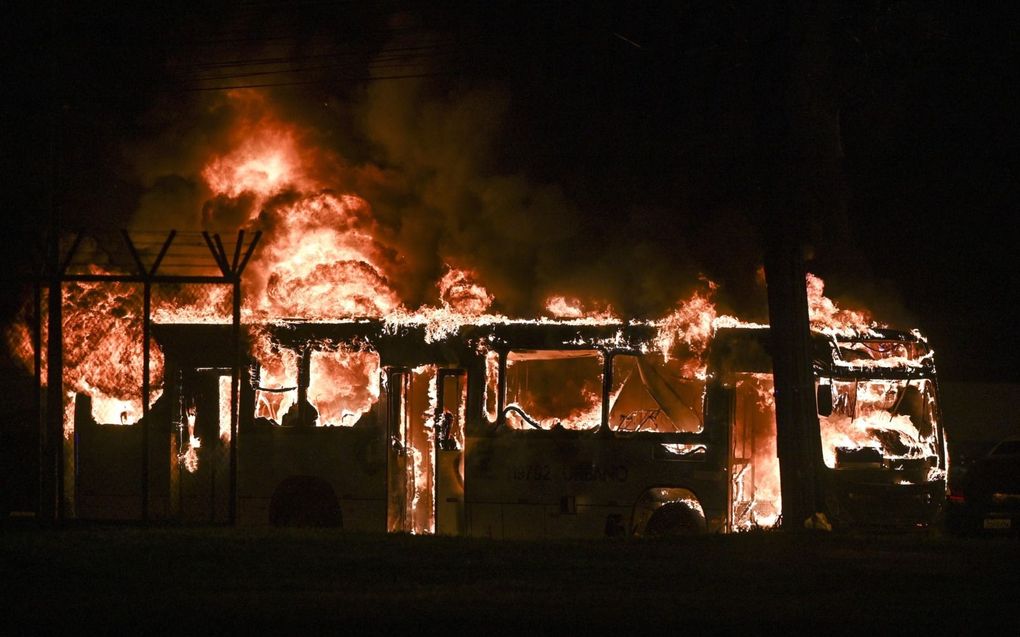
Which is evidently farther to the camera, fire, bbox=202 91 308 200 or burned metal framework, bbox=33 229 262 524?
fire, bbox=202 91 308 200

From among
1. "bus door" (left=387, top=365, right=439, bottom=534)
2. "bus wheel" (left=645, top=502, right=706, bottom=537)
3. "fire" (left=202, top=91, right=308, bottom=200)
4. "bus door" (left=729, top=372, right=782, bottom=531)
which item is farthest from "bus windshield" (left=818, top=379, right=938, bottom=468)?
"fire" (left=202, top=91, right=308, bottom=200)

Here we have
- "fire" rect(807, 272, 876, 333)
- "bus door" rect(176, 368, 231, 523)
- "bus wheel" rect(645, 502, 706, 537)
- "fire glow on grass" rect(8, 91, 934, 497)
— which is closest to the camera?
"bus wheel" rect(645, 502, 706, 537)

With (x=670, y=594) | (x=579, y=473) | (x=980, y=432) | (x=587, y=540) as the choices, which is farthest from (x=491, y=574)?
(x=980, y=432)

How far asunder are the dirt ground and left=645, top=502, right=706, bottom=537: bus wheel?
53.9 inches

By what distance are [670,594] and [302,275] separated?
11.5 metres

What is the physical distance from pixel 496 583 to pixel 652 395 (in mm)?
5830

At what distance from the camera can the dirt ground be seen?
31.6 feet

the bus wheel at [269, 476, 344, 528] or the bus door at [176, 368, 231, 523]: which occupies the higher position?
the bus door at [176, 368, 231, 523]

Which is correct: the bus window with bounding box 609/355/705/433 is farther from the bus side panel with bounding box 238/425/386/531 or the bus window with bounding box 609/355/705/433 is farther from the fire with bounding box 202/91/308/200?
Result: the fire with bounding box 202/91/308/200

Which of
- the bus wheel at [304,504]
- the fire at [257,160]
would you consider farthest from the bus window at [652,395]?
the fire at [257,160]

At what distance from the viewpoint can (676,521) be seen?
1639 centimetres

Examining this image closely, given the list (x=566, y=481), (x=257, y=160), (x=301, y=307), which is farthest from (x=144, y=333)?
(x=257, y=160)

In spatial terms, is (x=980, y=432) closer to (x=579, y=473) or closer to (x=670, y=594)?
(x=579, y=473)

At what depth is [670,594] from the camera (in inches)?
429
